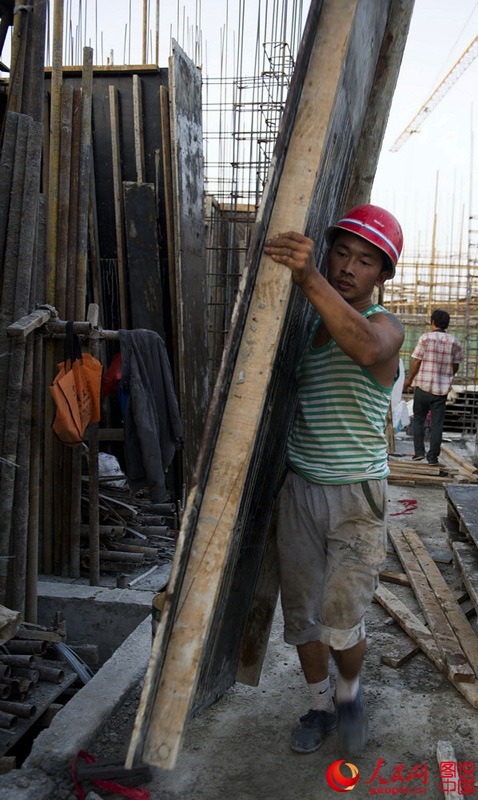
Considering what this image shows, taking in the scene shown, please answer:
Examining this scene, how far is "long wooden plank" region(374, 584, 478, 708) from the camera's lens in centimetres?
312

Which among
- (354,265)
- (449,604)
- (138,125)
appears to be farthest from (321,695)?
(138,125)

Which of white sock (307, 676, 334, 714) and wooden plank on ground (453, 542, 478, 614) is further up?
wooden plank on ground (453, 542, 478, 614)

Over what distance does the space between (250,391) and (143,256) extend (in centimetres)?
470

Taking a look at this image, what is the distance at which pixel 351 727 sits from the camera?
8.62ft

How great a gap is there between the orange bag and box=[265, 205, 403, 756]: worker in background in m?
1.75

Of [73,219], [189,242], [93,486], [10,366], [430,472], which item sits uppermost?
[189,242]

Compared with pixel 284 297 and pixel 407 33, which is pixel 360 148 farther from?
pixel 284 297

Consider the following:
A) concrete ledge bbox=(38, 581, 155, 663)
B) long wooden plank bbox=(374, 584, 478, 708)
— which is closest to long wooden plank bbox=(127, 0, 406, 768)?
long wooden plank bbox=(374, 584, 478, 708)

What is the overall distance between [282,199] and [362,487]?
1.14m

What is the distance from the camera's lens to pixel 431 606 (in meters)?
4.12

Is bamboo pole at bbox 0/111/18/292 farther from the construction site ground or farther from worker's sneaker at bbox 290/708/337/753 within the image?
worker's sneaker at bbox 290/708/337/753

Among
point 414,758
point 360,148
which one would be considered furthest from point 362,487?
point 360,148

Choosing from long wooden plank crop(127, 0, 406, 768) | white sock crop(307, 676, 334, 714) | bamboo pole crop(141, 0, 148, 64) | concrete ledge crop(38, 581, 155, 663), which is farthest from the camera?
bamboo pole crop(141, 0, 148, 64)

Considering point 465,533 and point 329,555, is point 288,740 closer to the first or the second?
point 329,555
